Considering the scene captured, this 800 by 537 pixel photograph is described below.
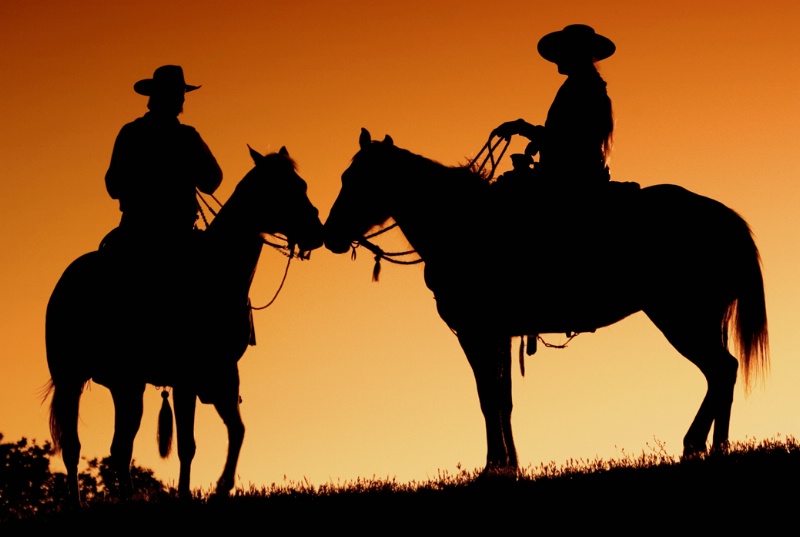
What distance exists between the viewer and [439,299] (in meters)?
16.8

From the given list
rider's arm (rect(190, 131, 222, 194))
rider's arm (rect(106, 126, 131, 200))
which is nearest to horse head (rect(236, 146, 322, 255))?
rider's arm (rect(190, 131, 222, 194))

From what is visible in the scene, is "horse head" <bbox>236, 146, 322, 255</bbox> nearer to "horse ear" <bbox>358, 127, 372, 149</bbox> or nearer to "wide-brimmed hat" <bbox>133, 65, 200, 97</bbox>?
"horse ear" <bbox>358, 127, 372, 149</bbox>

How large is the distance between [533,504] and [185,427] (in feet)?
14.1

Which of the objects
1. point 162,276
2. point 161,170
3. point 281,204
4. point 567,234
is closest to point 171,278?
point 162,276

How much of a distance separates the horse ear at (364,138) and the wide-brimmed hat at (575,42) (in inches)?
81.8

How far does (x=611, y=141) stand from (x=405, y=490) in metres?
4.83

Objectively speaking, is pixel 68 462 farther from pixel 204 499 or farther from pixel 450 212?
pixel 450 212

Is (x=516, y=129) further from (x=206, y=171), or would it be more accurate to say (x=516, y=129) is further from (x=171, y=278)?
(x=171, y=278)

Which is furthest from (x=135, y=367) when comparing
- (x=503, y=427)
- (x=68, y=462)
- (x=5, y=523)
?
(x=503, y=427)

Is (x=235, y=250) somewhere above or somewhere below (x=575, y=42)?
below

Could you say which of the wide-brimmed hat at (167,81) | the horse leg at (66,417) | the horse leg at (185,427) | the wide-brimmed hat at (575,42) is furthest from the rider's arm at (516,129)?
the horse leg at (66,417)

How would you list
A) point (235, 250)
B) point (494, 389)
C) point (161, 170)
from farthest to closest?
point (161, 170) → point (235, 250) → point (494, 389)

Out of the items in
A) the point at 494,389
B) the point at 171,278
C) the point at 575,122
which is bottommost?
the point at 494,389

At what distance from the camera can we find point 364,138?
17.2 metres
